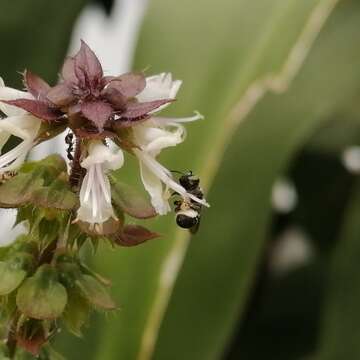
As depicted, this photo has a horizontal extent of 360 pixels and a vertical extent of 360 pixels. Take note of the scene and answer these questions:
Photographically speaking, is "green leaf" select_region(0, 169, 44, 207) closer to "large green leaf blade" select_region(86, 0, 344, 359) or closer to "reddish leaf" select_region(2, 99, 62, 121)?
"reddish leaf" select_region(2, 99, 62, 121)

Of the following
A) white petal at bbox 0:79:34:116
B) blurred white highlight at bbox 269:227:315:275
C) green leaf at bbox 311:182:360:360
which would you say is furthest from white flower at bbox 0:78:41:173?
blurred white highlight at bbox 269:227:315:275

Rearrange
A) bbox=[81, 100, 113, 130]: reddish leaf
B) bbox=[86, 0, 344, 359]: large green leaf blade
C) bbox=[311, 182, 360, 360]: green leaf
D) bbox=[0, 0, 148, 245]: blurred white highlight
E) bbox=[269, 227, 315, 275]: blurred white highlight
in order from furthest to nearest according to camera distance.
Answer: bbox=[0, 0, 148, 245]: blurred white highlight < bbox=[269, 227, 315, 275]: blurred white highlight < bbox=[311, 182, 360, 360]: green leaf < bbox=[86, 0, 344, 359]: large green leaf blade < bbox=[81, 100, 113, 130]: reddish leaf

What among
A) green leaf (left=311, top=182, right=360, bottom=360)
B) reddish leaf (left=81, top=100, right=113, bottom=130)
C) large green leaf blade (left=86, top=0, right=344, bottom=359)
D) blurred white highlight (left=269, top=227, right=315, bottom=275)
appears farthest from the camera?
blurred white highlight (left=269, top=227, right=315, bottom=275)

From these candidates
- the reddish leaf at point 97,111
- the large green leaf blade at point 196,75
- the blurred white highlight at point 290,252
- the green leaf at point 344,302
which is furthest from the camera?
the blurred white highlight at point 290,252

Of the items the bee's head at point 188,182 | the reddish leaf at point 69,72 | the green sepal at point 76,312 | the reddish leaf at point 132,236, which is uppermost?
the reddish leaf at point 69,72

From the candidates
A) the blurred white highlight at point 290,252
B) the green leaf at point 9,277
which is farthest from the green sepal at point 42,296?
the blurred white highlight at point 290,252

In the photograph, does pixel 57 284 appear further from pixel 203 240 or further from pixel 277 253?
pixel 277 253

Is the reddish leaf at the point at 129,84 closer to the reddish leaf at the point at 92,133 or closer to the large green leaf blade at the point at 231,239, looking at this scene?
the reddish leaf at the point at 92,133
